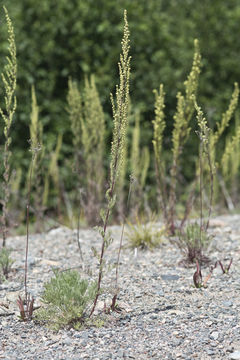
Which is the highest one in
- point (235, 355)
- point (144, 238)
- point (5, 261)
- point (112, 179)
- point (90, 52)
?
point (90, 52)

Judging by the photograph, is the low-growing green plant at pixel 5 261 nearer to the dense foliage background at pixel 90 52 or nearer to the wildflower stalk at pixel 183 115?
the wildflower stalk at pixel 183 115

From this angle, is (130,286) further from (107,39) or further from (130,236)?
(107,39)

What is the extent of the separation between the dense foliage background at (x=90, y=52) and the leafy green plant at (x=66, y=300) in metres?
3.15

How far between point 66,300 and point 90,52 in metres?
3.78

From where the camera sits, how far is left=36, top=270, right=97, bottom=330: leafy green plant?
2.42 meters

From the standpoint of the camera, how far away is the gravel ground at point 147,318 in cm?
229

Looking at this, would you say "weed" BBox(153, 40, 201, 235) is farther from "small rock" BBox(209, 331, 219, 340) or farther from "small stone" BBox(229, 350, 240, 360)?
"small stone" BBox(229, 350, 240, 360)

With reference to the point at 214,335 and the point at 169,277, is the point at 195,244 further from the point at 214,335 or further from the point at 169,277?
the point at 214,335

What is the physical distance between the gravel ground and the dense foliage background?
2.37 metres

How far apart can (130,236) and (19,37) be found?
285cm

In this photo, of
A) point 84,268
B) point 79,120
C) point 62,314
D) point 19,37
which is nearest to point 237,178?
point 79,120

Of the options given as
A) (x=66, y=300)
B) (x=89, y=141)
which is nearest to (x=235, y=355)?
(x=66, y=300)

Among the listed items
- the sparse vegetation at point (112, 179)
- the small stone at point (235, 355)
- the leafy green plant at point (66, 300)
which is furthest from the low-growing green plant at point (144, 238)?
the small stone at point (235, 355)

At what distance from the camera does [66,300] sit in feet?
7.91
